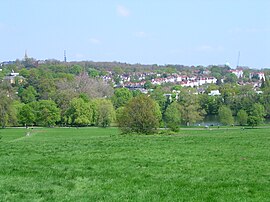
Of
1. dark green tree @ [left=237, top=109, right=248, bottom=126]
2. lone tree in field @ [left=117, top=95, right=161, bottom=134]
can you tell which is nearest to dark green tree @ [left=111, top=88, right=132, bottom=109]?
dark green tree @ [left=237, top=109, right=248, bottom=126]

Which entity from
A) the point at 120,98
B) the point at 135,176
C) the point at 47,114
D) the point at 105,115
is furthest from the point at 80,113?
the point at 135,176

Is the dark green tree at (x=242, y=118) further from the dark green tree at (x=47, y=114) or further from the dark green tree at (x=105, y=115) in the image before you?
the dark green tree at (x=47, y=114)

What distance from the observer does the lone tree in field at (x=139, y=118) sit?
42094mm

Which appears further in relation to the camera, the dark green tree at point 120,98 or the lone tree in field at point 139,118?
the dark green tree at point 120,98

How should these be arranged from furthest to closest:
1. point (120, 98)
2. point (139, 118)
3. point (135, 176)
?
point (120, 98)
point (139, 118)
point (135, 176)

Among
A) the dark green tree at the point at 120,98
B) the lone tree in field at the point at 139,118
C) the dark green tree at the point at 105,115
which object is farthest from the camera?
the dark green tree at the point at 120,98

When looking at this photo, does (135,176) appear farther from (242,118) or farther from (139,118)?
(242,118)

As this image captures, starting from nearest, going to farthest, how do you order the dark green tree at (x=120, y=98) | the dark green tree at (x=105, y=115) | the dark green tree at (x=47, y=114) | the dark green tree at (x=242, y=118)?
the dark green tree at (x=242, y=118)
the dark green tree at (x=105, y=115)
the dark green tree at (x=47, y=114)
the dark green tree at (x=120, y=98)

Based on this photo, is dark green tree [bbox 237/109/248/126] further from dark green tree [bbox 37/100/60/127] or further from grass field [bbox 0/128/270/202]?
grass field [bbox 0/128/270/202]

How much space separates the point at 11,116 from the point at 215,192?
81.8 m

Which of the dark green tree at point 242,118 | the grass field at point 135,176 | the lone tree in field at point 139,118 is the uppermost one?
the grass field at point 135,176

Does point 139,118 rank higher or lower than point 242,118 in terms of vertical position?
higher

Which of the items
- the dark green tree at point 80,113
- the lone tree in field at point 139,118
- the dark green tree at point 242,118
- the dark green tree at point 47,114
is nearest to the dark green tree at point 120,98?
the dark green tree at point 80,113

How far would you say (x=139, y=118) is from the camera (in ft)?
139
